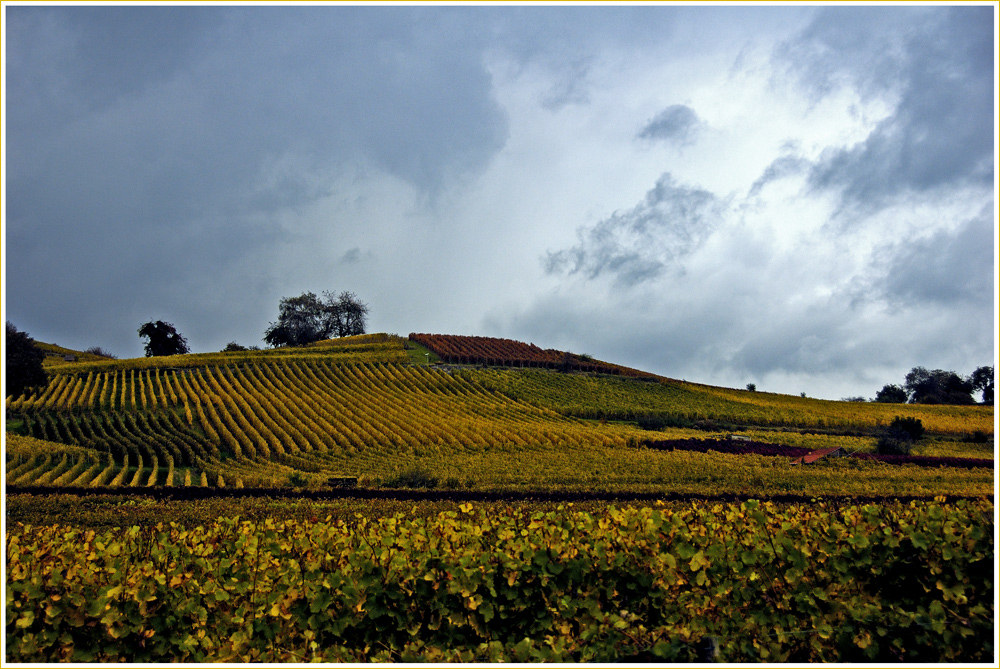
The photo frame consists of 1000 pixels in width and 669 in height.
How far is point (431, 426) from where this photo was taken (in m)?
36.2

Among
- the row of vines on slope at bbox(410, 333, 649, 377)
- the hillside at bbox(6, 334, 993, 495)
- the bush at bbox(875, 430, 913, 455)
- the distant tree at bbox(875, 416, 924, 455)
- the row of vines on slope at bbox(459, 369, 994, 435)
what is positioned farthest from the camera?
the row of vines on slope at bbox(410, 333, 649, 377)

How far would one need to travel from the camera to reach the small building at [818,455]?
A: 91.9 ft

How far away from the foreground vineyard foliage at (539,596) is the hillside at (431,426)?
46.1 feet

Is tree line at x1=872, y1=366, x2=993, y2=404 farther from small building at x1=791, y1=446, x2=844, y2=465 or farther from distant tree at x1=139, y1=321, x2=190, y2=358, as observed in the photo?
distant tree at x1=139, y1=321, x2=190, y2=358

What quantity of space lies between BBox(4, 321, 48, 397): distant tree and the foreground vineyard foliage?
23.9m

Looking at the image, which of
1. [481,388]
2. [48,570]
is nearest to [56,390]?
[481,388]

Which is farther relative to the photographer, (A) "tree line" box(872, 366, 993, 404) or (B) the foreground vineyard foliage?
(A) "tree line" box(872, 366, 993, 404)

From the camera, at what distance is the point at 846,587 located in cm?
595

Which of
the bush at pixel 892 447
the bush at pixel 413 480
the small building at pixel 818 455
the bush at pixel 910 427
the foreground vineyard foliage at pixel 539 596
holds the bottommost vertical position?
the foreground vineyard foliage at pixel 539 596

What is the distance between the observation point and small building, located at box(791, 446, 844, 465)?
28.0 metres

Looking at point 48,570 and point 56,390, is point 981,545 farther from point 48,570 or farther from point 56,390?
point 56,390

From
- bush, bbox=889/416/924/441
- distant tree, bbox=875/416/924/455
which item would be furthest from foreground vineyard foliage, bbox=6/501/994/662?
bush, bbox=889/416/924/441

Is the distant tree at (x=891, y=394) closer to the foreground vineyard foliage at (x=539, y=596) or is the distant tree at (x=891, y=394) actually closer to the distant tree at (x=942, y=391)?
the distant tree at (x=942, y=391)

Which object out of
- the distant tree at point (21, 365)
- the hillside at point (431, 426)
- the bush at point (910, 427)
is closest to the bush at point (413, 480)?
the hillside at point (431, 426)
